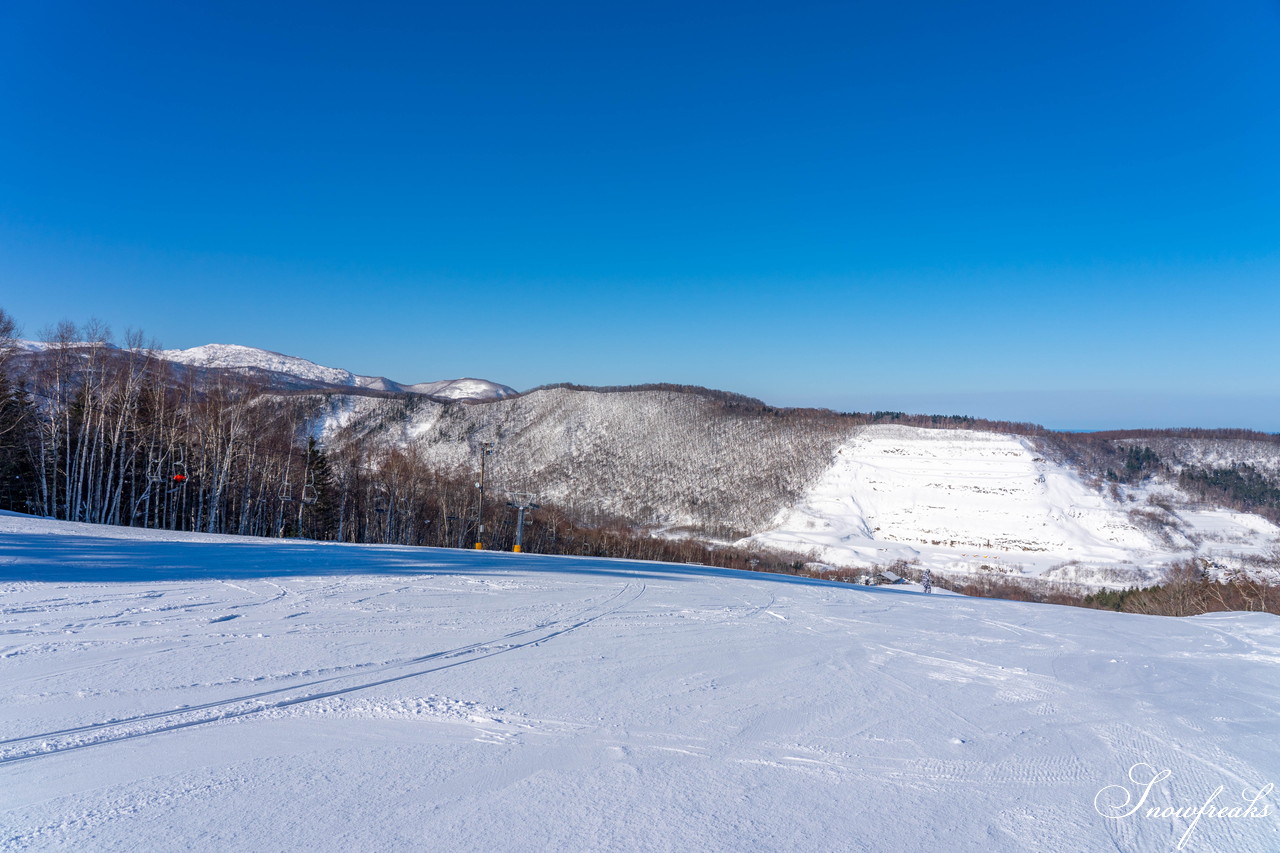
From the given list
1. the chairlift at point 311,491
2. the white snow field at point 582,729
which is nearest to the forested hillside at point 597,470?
the chairlift at point 311,491

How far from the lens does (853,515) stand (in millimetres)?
80875

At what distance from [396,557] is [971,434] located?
10347cm

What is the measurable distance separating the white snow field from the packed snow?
60.8 m

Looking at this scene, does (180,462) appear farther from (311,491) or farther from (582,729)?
(582,729)

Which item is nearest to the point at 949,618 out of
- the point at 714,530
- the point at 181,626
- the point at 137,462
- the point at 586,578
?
the point at 586,578

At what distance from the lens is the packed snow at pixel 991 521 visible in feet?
212

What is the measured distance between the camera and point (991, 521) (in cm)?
7625

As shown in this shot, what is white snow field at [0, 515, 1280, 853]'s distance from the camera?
2781 millimetres

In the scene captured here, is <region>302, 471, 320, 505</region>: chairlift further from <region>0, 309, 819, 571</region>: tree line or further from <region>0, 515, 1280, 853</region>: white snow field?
<region>0, 515, 1280, 853</region>: white snow field

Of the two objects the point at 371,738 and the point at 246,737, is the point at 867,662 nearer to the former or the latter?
the point at 371,738

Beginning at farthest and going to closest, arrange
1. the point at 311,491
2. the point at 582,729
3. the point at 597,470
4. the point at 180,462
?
1. the point at 597,470
2. the point at 311,491
3. the point at 180,462
4. the point at 582,729

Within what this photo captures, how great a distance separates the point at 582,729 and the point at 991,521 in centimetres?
8437

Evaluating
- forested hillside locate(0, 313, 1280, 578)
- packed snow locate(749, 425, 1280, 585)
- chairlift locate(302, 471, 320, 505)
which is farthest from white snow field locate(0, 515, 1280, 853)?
packed snow locate(749, 425, 1280, 585)

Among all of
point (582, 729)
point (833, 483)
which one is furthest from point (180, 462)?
point (833, 483)
